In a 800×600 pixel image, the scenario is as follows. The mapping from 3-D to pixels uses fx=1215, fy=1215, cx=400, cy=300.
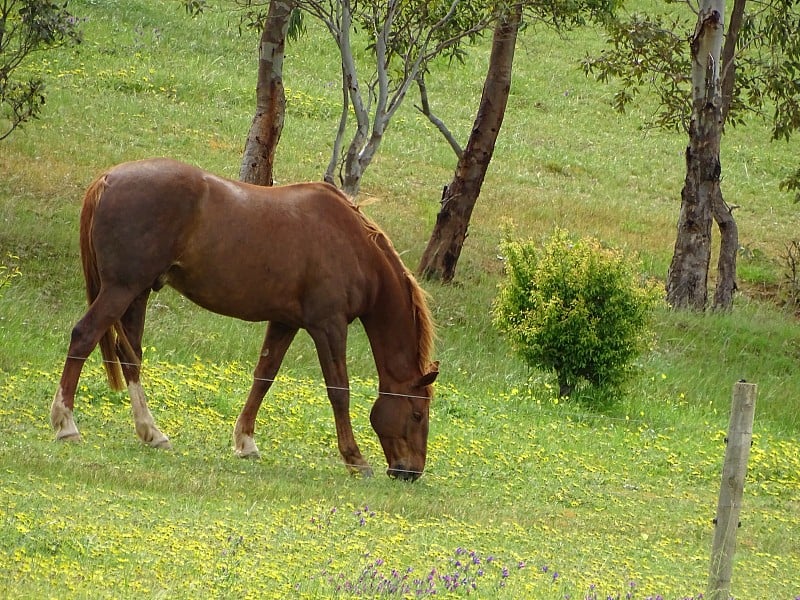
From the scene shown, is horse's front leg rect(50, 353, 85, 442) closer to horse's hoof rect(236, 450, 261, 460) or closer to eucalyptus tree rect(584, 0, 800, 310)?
horse's hoof rect(236, 450, 261, 460)

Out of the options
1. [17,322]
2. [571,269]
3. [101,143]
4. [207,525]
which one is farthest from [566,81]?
[207,525]

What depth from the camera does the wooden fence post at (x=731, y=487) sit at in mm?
6617

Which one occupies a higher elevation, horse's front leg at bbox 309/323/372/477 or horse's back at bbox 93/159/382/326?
horse's back at bbox 93/159/382/326

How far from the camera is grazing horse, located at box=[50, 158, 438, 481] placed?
9227mm

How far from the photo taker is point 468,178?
1923 cm

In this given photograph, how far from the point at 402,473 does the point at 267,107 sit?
8.43m

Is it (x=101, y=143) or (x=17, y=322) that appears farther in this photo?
(x=101, y=143)

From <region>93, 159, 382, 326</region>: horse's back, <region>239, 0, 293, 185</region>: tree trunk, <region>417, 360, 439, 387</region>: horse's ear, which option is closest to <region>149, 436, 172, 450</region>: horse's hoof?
<region>93, 159, 382, 326</region>: horse's back

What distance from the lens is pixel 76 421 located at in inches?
390

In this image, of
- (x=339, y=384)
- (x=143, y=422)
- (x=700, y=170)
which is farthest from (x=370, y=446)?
(x=700, y=170)

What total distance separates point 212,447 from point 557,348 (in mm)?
5533

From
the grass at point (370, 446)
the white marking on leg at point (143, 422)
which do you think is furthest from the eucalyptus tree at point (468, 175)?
the white marking on leg at point (143, 422)

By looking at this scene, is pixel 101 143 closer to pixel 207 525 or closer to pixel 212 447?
pixel 212 447

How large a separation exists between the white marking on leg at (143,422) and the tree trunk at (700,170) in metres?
12.2
